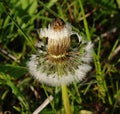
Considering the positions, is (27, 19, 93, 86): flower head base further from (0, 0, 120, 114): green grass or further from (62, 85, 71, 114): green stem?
(0, 0, 120, 114): green grass

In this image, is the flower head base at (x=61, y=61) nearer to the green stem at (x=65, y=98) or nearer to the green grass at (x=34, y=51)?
the green stem at (x=65, y=98)

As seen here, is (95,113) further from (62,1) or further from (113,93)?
(62,1)

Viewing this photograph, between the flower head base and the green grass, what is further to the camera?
the green grass

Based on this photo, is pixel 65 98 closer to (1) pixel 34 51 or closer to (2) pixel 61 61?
(2) pixel 61 61

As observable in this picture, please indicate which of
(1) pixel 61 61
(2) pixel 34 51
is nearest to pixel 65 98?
(1) pixel 61 61

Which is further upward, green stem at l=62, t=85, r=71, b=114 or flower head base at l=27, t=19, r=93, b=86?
flower head base at l=27, t=19, r=93, b=86

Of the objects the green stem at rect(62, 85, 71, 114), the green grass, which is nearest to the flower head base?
the green stem at rect(62, 85, 71, 114)

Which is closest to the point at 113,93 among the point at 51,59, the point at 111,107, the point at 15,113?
the point at 111,107
